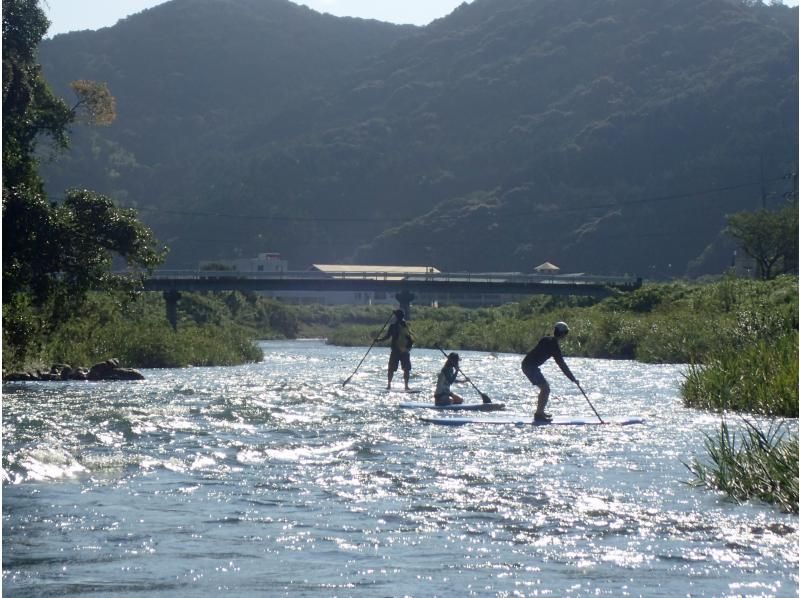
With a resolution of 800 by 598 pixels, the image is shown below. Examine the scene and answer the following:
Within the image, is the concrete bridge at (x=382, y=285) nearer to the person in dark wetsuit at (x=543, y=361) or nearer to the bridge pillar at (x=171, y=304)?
the bridge pillar at (x=171, y=304)

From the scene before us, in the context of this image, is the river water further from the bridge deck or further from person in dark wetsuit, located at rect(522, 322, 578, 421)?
the bridge deck

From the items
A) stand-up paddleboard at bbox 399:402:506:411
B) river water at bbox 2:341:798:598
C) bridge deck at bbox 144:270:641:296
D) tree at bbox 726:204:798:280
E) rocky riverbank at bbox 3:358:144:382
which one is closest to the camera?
river water at bbox 2:341:798:598

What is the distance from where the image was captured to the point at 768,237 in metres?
74.4

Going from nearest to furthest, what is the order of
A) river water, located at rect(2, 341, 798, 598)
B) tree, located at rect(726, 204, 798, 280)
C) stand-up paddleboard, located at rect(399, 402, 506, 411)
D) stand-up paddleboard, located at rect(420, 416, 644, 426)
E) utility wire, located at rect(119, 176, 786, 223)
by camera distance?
river water, located at rect(2, 341, 798, 598) < stand-up paddleboard, located at rect(420, 416, 644, 426) < stand-up paddleboard, located at rect(399, 402, 506, 411) < tree, located at rect(726, 204, 798, 280) < utility wire, located at rect(119, 176, 786, 223)

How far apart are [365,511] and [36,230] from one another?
18.6m

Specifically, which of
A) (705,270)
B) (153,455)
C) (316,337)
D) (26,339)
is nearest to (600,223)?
(705,270)

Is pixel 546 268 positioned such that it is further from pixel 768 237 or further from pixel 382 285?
pixel 768 237

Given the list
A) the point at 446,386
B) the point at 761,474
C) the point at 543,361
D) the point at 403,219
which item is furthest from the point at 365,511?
the point at 403,219

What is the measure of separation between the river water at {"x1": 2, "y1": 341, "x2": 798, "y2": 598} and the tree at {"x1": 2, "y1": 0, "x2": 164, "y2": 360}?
24.5 ft

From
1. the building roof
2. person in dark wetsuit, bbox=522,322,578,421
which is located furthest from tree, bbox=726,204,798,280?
person in dark wetsuit, bbox=522,322,578,421

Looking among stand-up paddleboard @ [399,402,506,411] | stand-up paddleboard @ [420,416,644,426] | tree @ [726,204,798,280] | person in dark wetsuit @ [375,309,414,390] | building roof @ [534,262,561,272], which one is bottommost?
stand-up paddleboard @ [399,402,506,411]

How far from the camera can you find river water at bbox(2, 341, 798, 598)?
10523 millimetres

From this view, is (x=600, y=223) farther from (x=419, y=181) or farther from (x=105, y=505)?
(x=105, y=505)

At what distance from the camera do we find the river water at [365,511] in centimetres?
1052
